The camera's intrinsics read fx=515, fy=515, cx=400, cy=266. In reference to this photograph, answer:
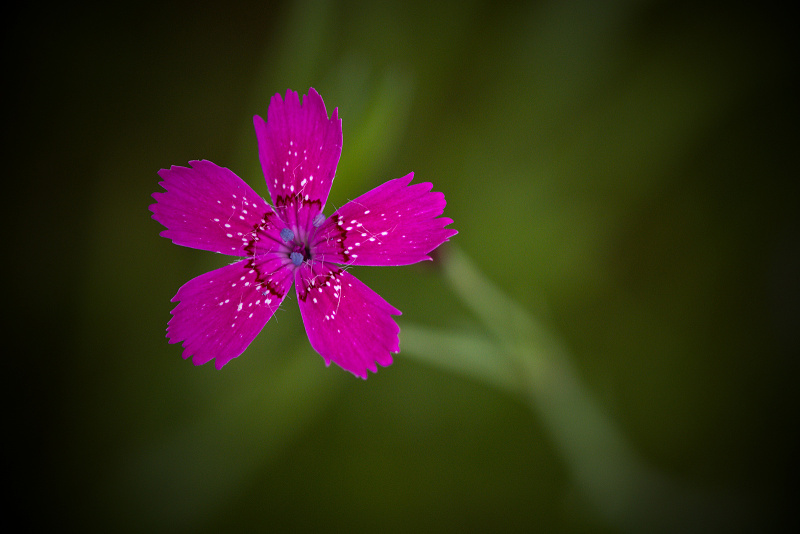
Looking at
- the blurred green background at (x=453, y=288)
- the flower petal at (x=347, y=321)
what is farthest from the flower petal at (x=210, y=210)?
the blurred green background at (x=453, y=288)

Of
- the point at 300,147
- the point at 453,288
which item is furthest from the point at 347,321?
the point at 453,288

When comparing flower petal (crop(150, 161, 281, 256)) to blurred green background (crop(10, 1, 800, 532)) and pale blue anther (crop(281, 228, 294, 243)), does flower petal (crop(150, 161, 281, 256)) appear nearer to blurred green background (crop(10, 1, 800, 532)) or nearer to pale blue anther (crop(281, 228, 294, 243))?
pale blue anther (crop(281, 228, 294, 243))

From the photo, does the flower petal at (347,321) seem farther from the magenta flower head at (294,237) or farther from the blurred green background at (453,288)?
the blurred green background at (453,288)

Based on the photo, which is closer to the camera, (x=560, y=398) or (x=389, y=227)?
(x=389, y=227)

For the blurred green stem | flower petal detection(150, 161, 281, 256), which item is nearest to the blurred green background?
the blurred green stem

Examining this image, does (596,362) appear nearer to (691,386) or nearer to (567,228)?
(691,386)

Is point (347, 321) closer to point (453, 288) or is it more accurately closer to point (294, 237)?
→ point (294, 237)
